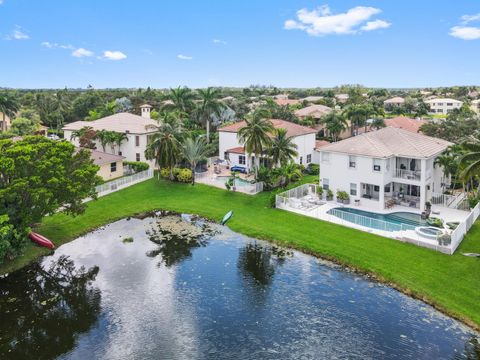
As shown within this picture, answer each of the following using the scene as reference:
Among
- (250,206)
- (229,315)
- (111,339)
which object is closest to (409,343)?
(229,315)

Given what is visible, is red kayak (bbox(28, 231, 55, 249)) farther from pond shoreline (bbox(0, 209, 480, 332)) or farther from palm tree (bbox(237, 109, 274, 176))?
palm tree (bbox(237, 109, 274, 176))

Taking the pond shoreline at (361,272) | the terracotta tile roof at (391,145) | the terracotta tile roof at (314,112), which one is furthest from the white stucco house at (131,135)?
the terracotta tile roof at (314,112)

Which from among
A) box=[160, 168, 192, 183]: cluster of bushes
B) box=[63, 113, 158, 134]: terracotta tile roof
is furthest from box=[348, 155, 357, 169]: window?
box=[63, 113, 158, 134]: terracotta tile roof

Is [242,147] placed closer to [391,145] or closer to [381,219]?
[391,145]

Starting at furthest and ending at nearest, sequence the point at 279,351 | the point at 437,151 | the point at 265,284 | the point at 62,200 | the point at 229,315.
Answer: the point at 437,151 < the point at 62,200 < the point at 265,284 < the point at 229,315 < the point at 279,351

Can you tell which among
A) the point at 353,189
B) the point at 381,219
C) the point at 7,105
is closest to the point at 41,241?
the point at 381,219

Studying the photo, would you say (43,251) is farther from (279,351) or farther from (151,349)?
(279,351)
